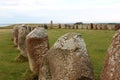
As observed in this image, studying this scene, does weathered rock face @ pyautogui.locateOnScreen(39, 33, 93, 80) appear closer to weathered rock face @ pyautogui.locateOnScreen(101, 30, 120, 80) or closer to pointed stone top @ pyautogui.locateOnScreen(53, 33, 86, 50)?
pointed stone top @ pyautogui.locateOnScreen(53, 33, 86, 50)

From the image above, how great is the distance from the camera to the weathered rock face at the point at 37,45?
18.3 meters

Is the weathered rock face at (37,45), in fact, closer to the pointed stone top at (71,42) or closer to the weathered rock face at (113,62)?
the pointed stone top at (71,42)

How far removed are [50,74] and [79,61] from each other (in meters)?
2.39

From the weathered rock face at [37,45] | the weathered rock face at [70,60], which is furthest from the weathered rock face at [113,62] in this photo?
the weathered rock face at [37,45]

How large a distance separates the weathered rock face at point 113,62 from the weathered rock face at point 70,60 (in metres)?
2.30

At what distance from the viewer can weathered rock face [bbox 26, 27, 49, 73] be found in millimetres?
18266

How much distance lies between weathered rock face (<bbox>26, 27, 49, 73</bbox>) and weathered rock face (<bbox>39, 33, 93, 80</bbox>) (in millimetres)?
3991

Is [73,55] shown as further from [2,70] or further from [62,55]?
[2,70]

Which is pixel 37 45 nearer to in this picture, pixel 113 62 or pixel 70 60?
pixel 70 60

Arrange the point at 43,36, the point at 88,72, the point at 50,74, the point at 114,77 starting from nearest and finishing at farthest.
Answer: the point at 114,77, the point at 88,72, the point at 50,74, the point at 43,36

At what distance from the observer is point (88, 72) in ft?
→ 41.9

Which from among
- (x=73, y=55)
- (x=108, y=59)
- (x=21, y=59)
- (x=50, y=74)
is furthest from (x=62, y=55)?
(x=21, y=59)

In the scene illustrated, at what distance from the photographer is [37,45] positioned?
1839 cm

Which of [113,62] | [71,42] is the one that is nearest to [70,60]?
[71,42]
